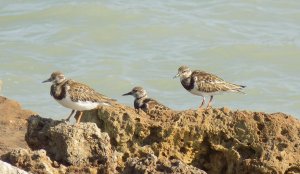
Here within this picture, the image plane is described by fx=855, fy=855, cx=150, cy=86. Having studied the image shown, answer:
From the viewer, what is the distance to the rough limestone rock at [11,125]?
34.6 feet

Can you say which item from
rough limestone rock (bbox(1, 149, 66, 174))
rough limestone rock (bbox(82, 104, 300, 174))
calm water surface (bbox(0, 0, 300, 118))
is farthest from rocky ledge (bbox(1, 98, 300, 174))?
calm water surface (bbox(0, 0, 300, 118))

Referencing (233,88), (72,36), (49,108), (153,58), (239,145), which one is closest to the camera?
(239,145)

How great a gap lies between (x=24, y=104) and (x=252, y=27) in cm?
731

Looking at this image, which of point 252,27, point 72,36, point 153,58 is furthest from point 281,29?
point 72,36

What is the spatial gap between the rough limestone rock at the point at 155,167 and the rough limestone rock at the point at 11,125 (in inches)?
133

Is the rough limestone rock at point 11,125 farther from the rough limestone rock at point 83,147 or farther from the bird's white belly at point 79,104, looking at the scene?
the rough limestone rock at point 83,147

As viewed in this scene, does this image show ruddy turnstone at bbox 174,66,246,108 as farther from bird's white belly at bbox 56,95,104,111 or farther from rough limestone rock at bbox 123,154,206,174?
rough limestone rock at bbox 123,154,206,174

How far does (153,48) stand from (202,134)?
38.6 feet

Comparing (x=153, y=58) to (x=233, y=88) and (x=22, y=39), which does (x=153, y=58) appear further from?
(x=233, y=88)

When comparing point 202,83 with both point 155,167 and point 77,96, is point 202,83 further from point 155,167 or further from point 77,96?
point 155,167

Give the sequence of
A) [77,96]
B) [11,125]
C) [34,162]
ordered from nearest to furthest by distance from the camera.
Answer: [34,162], [77,96], [11,125]

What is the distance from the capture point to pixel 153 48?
20125 millimetres

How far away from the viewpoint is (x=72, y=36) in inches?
822

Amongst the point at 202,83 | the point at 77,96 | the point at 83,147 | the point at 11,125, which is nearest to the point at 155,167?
the point at 83,147
